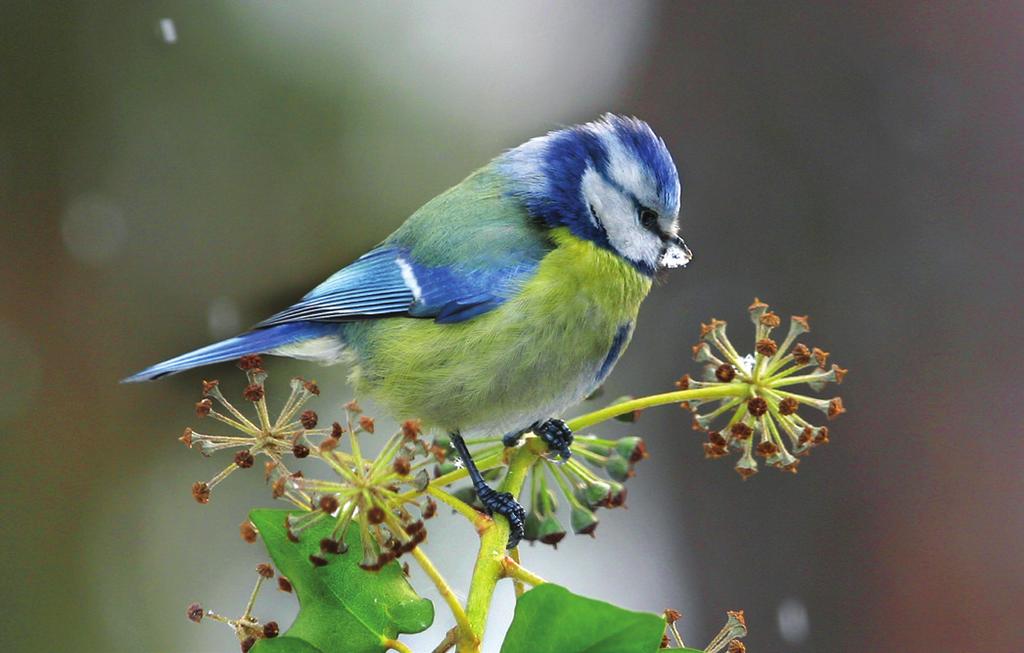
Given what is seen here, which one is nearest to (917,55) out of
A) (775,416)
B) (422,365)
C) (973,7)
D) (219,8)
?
(973,7)

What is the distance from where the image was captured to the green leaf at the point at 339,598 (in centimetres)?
97

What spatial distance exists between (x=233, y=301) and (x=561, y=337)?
1468 mm

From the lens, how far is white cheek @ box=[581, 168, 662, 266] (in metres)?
1.67

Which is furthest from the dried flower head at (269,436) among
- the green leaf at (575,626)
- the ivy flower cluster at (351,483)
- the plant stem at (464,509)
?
the green leaf at (575,626)

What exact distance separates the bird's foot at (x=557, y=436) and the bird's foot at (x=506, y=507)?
0.07 metres

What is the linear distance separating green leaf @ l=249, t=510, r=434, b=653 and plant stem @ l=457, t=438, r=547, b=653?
0.06 metres

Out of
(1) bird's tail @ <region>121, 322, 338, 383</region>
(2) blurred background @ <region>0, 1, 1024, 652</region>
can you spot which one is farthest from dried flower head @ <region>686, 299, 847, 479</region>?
(2) blurred background @ <region>0, 1, 1024, 652</region>

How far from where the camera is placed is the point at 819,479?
301 centimetres

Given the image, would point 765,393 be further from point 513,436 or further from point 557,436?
point 513,436

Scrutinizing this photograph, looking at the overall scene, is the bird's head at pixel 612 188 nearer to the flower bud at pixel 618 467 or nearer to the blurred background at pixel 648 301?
the flower bud at pixel 618 467

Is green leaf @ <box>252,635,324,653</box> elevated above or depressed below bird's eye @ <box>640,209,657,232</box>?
below

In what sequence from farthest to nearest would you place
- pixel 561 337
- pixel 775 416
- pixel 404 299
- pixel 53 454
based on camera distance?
1. pixel 53 454
2. pixel 404 299
3. pixel 561 337
4. pixel 775 416

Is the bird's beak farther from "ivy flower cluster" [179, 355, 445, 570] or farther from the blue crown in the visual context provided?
"ivy flower cluster" [179, 355, 445, 570]

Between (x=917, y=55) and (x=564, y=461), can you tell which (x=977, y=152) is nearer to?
(x=917, y=55)
